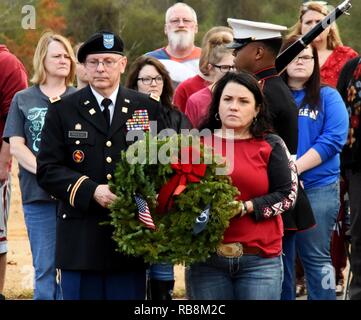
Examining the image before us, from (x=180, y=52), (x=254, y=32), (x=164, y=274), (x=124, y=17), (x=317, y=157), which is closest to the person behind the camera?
(x=254, y=32)

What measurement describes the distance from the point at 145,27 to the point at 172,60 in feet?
46.7

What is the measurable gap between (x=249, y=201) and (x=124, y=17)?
19.0 meters

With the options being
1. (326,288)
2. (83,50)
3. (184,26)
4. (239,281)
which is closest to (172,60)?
(184,26)

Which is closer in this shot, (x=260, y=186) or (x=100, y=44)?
(x=260, y=186)

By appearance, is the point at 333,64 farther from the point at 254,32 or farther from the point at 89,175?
the point at 89,175

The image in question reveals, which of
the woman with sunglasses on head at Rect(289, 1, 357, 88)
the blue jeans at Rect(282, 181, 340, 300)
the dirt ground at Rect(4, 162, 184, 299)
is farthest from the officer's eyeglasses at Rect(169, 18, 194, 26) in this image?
the blue jeans at Rect(282, 181, 340, 300)

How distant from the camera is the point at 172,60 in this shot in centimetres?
1012

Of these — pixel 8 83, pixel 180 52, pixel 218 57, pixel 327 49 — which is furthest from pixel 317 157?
pixel 8 83

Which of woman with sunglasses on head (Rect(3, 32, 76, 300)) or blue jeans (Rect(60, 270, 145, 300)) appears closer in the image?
blue jeans (Rect(60, 270, 145, 300))

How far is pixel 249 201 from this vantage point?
6469mm

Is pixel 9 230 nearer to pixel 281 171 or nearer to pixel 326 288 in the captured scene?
pixel 326 288

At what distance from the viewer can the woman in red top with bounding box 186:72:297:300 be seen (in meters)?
6.46

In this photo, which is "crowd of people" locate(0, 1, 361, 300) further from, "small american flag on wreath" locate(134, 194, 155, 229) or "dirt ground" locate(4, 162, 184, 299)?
"dirt ground" locate(4, 162, 184, 299)

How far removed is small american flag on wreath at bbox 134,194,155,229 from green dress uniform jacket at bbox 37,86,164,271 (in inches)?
14.3
